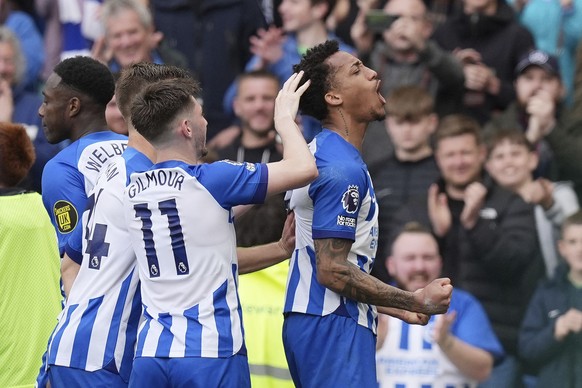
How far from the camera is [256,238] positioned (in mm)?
7605

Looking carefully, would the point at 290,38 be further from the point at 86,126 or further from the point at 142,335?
the point at 142,335

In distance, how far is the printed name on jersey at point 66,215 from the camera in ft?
19.9

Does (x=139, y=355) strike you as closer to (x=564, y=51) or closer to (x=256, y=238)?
(x=256, y=238)

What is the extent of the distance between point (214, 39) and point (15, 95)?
1813mm

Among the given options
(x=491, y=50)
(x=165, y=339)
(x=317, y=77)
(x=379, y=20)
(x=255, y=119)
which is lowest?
(x=165, y=339)

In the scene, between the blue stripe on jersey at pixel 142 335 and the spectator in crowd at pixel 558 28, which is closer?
the blue stripe on jersey at pixel 142 335

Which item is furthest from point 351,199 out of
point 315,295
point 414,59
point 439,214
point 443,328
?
point 414,59

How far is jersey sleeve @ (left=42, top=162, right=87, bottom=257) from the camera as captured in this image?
239 inches

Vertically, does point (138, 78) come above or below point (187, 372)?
above

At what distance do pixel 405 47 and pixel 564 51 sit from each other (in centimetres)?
138

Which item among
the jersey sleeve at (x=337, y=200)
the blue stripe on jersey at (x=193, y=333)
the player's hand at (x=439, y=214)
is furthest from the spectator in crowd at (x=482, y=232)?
the blue stripe on jersey at (x=193, y=333)

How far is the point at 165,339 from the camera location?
17.7ft

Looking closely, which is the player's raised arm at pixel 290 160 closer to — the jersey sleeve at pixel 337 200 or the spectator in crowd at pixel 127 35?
the jersey sleeve at pixel 337 200

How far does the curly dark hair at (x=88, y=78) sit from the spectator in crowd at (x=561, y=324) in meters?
4.09
